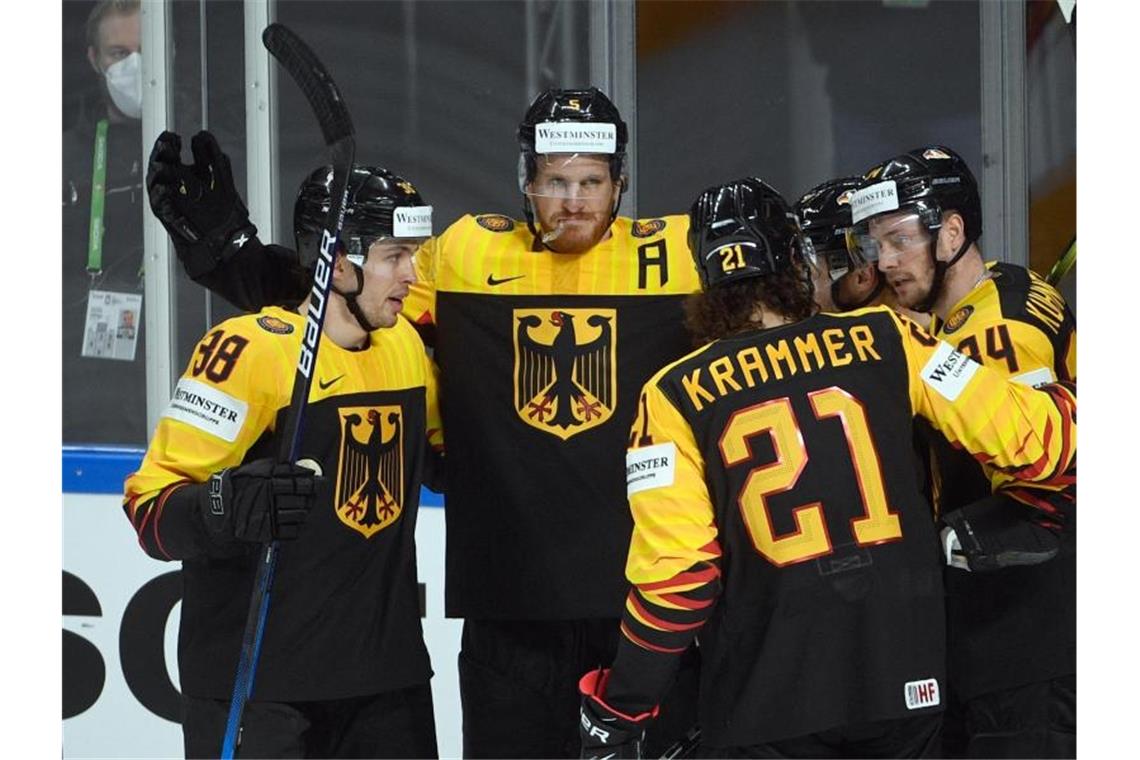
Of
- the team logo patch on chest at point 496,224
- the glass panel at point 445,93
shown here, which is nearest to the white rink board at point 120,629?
the glass panel at point 445,93

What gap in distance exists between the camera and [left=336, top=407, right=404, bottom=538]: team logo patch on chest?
2.69 metres

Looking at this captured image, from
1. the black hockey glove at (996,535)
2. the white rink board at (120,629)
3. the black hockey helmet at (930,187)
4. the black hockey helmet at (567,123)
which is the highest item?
the black hockey helmet at (567,123)

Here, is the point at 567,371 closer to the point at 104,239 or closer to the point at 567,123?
the point at 567,123

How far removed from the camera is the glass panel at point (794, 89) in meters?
4.25

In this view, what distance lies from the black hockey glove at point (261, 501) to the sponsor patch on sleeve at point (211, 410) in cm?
11

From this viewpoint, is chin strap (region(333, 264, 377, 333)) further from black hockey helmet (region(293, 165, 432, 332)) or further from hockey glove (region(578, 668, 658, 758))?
hockey glove (region(578, 668, 658, 758))

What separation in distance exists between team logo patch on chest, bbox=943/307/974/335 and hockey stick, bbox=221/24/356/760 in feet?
3.33

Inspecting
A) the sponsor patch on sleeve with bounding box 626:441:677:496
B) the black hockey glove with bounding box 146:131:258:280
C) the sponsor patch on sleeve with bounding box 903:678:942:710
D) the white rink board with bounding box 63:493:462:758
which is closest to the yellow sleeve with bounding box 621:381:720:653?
the sponsor patch on sleeve with bounding box 626:441:677:496

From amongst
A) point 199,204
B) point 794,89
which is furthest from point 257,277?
point 794,89

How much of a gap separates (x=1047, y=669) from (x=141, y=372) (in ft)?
8.07

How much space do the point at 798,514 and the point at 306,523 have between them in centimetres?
83

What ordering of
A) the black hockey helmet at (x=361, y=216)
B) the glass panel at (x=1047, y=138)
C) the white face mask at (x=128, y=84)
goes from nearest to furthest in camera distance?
the black hockey helmet at (x=361, y=216) < the glass panel at (x=1047, y=138) < the white face mask at (x=128, y=84)

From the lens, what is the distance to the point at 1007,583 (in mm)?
2828

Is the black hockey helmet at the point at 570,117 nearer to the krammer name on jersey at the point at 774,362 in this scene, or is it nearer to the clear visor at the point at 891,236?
the clear visor at the point at 891,236
